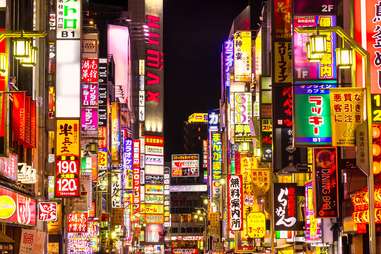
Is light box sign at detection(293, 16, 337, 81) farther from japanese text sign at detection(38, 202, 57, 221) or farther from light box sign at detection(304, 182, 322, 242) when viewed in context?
japanese text sign at detection(38, 202, 57, 221)

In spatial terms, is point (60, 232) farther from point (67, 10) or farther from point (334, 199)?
point (334, 199)

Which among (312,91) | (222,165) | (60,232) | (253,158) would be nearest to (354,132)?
(312,91)

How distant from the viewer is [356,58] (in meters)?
24.8

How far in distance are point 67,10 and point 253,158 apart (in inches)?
657

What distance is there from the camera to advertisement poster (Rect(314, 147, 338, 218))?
27500 mm

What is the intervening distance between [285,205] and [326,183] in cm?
824

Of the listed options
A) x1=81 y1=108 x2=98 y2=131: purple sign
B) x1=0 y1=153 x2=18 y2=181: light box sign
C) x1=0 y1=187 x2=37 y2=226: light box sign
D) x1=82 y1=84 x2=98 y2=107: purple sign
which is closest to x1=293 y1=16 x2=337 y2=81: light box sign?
x1=0 y1=153 x2=18 y2=181: light box sign

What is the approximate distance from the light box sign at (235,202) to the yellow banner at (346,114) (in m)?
30.2

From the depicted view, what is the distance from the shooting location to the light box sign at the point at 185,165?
181 metres

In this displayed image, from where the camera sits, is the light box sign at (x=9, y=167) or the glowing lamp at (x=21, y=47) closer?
the glowing lamp at (x=21, y=47)

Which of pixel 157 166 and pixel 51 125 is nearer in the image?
pixel 51 125

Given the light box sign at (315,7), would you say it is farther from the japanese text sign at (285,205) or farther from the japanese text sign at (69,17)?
the japanese text sign at (69,17)

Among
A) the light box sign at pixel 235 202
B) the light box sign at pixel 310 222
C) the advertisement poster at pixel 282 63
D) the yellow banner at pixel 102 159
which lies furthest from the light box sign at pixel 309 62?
the yellow banner at pixel 102 159

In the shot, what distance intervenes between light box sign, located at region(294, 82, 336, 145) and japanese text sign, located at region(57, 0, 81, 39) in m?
13.9
